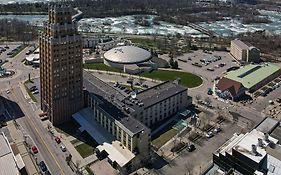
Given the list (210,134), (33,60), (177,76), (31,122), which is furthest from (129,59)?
(210,134)

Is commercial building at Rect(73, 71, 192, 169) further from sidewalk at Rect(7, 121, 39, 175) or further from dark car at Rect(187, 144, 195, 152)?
sidewalk at Rect(7, 121, 39, 175)

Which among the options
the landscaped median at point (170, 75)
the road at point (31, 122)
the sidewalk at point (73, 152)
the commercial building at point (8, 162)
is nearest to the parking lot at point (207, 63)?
the landscaped median at point (170, 75)

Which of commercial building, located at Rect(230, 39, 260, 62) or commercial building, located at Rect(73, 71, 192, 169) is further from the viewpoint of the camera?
commercial building, located at Rect(230, 39, 260, 62)

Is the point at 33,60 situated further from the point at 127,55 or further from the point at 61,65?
the point at 61,65

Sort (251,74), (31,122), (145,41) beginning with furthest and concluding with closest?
1. (145,41)
2. (251,74)
3. (31,122)

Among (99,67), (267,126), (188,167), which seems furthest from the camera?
(99,67)

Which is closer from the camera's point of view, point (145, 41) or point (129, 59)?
point (129, 59)

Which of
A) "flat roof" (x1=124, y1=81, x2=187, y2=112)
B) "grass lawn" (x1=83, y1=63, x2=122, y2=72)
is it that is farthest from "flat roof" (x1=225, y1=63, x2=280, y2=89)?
"grass lawn" (x1=83, y1=63, x2=122, y2=72)
